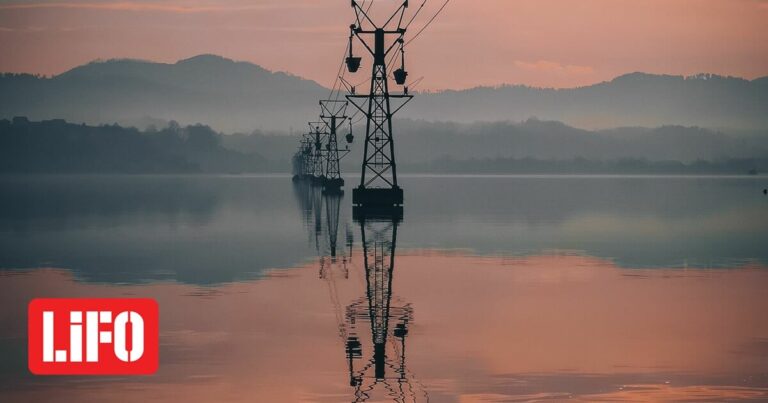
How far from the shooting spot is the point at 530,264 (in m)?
46.5

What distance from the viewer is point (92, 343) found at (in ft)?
74.3

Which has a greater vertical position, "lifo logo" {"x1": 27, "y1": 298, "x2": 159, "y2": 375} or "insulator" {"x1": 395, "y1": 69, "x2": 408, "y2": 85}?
"insulator" {"x1": 395, "y1": 69, "x2": 408, "y2": 85}

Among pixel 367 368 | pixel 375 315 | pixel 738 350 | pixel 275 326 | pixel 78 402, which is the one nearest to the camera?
pixel 78 402

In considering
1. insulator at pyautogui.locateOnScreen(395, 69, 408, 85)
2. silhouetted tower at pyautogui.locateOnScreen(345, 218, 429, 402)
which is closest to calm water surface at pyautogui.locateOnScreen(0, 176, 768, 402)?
silhouetted tower at pyautogui.locateOnScreen(345, 218, 429, 402)

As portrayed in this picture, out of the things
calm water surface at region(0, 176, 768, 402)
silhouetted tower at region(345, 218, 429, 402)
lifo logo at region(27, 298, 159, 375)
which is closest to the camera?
silhouetted tower at region(345, 218, 429, 402)

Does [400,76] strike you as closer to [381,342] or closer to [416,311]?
[416,311]

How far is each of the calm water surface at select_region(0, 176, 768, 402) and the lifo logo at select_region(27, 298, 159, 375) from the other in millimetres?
A: 412

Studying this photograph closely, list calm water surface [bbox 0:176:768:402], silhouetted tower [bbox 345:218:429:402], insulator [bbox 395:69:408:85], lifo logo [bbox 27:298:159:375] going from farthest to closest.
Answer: insulator [bbox 395:69:408:85]
lifo logo [bbox 27:298:159:375]
calm water surface [bbox 0:176:768:402]
silhouetted tower [bbox 345:218:429:402]

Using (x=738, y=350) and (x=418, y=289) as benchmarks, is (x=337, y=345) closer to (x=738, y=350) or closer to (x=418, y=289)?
(x=738, y=350)

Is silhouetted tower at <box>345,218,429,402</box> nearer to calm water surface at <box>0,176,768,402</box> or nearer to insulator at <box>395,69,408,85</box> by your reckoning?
calm water surface at <box>0,176,768,402</box>

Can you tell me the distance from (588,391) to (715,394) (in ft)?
6.62

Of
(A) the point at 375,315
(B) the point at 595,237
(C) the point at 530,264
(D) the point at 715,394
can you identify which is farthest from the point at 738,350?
(B) the point at 595,237

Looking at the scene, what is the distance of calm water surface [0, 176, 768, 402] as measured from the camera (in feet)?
68.7

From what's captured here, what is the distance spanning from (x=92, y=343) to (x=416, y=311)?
1035cm
